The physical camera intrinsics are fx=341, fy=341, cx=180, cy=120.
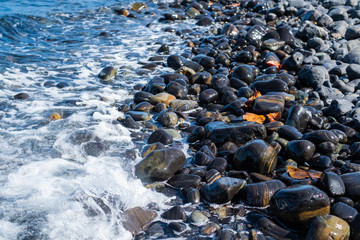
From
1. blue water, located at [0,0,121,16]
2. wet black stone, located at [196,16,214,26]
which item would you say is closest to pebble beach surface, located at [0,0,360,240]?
wet black stone, located at [196,16,214,26]

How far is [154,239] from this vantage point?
3221 mm

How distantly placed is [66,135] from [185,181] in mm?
2082

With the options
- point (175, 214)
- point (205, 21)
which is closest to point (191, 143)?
point (175, 214)

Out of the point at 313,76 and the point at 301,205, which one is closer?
the point at 301,205

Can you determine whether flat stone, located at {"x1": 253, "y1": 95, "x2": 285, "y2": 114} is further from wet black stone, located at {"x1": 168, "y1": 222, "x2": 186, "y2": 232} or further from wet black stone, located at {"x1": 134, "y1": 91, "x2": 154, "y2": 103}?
wet black stone, located at {"x1": 168, "y1": 222, "x2": 186, "y2": 232}

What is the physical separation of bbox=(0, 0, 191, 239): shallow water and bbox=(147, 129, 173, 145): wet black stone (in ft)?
1.00

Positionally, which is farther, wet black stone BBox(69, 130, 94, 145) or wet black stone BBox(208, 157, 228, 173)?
wet black stone BBox(69, 130, 94, 145)

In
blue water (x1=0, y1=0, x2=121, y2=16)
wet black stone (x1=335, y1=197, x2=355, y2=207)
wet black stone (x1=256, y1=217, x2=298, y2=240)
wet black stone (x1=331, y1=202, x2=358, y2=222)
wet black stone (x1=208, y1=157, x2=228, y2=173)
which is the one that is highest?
wet black stone (x1=331, y1=202, x2=358, y2=222)

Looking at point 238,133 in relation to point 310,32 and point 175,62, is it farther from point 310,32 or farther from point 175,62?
point 310,32

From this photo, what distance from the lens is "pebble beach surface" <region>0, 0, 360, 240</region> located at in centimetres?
333

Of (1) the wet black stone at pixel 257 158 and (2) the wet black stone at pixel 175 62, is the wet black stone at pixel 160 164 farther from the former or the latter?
(2) the wet black stone at pixel 175 62

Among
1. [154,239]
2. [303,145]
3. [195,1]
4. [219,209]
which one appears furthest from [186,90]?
[195,1]

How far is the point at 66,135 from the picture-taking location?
16.5 ft

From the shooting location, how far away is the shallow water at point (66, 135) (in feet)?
11.2
